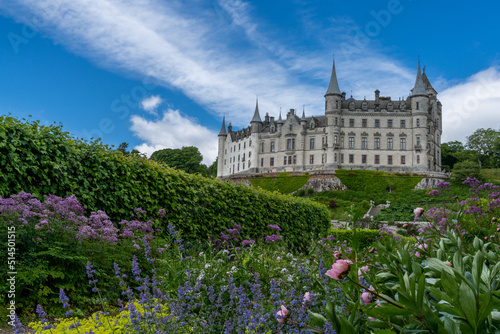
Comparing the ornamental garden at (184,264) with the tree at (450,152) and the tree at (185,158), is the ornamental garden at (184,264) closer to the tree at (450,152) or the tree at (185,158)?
the tree at (185,158)

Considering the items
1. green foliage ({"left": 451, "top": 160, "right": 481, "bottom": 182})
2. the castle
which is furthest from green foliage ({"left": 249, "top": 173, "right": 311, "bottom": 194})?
green foliage ({"left": 451, "top": 160, "right": 481, "bottom": 182})

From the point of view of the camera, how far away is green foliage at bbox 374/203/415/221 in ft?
114

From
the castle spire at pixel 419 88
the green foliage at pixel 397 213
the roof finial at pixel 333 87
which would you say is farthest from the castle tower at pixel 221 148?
the green foliage at pixel 397 213

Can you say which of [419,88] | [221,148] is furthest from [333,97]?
[221,148]

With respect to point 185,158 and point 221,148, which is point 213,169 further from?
point 185,158

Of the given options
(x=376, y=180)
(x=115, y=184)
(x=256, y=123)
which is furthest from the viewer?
(x=256, y=123)

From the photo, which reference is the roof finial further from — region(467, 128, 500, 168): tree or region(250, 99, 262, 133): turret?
region(467, 128, 500, 168): tree

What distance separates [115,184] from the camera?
270 inches

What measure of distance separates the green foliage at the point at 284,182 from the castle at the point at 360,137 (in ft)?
18.6

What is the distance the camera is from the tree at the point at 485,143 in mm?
66438

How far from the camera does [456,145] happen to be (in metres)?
71.0

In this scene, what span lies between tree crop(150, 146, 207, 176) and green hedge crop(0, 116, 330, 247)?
5394 centimetres

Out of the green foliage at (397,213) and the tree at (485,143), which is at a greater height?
the tree at (485,143)

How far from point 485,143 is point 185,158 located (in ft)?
168
